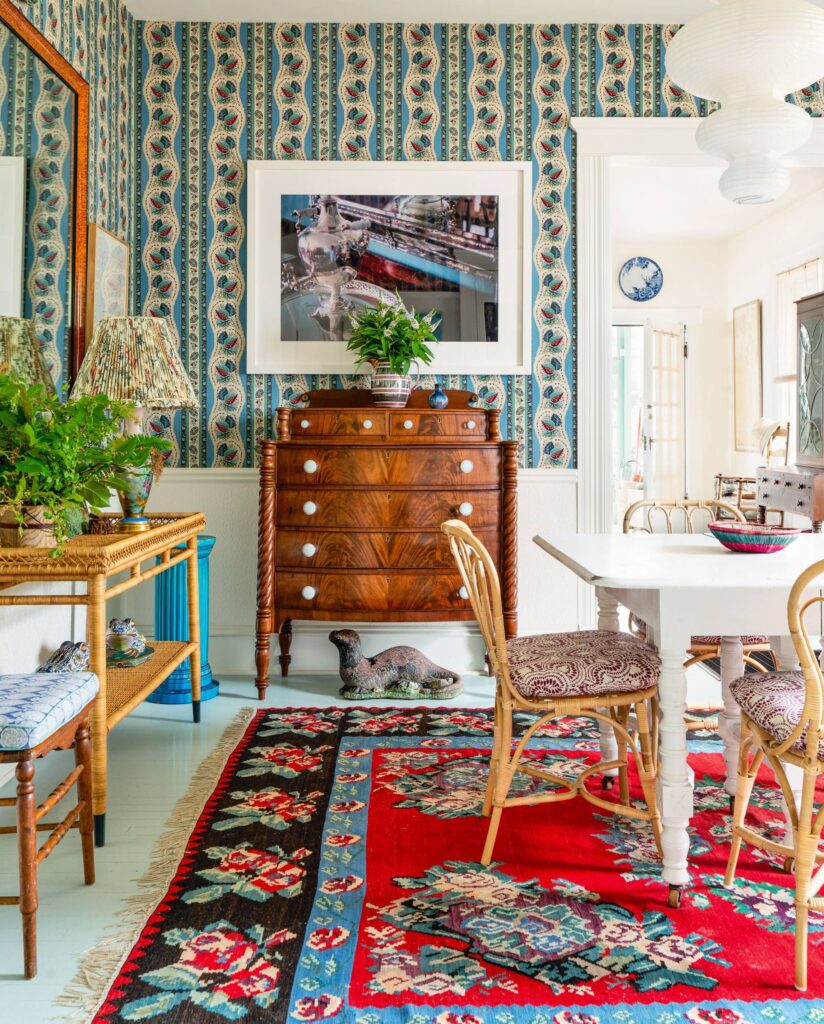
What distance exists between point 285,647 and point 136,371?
174 cm

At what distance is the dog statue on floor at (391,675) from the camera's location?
3.88 meters

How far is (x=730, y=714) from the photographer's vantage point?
2627mm

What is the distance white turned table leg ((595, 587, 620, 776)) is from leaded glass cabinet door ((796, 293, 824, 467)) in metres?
→ 3.07

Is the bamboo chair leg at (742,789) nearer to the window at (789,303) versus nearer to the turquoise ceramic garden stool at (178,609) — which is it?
the turquoise ceramic garden stool at (178,609)

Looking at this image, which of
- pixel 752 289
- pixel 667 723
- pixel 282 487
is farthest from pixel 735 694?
pixel 752 289

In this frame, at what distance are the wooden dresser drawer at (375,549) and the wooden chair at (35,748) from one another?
1809 millimetres

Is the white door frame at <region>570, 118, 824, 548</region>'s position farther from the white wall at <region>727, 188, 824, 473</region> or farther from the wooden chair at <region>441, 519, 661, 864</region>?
the white wall at <region>727, 188, 824, 473</region>

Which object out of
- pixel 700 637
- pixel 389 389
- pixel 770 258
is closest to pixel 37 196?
pixel 389 389

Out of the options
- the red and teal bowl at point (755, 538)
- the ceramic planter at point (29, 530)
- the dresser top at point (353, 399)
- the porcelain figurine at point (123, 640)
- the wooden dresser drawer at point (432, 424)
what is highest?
the dresser top at point (353, 399)

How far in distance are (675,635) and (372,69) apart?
351 cm

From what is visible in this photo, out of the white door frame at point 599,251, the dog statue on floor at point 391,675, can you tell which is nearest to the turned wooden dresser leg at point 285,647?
the dog statue on floor at point 391,675

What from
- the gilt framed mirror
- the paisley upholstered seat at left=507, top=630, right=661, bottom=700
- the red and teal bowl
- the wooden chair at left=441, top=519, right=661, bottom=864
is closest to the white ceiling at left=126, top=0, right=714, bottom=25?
the gilt framed mirror

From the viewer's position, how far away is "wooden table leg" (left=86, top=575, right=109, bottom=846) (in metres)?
2.29

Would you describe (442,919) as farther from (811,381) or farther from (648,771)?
(811,381)
